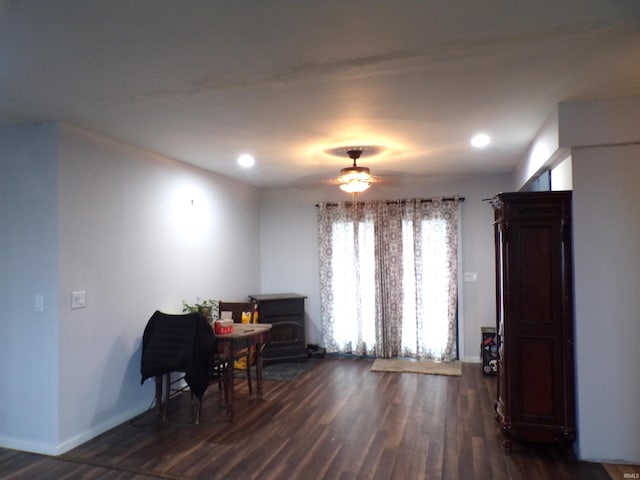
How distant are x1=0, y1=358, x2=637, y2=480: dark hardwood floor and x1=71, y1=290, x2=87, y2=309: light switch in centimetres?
106

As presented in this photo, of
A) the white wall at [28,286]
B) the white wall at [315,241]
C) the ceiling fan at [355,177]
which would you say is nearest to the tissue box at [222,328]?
the white wall at [28,286]

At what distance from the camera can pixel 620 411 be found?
2.92 metres

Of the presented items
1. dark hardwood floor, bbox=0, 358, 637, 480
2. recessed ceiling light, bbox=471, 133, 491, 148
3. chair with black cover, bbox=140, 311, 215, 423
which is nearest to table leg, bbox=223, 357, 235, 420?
dark hardwood floor, bbox=0, 358, 637, 480

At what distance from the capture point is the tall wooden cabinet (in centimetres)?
304

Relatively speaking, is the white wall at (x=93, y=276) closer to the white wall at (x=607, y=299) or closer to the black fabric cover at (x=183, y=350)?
the black fabric cover at (x=183, y=350)

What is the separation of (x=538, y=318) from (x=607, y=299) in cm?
45

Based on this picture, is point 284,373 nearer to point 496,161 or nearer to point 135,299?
point 135,299

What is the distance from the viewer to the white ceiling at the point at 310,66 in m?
1.78

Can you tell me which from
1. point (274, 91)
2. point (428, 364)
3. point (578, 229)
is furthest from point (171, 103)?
point (428, 364)

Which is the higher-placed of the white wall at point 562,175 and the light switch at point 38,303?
the white wall at point 562,175

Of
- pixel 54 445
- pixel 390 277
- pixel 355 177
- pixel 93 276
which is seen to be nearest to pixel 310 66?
pixel 355 177

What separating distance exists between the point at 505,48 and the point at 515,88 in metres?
0.61

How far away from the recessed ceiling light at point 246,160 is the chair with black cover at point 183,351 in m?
1.68

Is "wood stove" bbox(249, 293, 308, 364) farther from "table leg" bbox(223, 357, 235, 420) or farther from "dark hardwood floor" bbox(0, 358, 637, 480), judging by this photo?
"table leg" bbox(223, 357, 235, 420)
